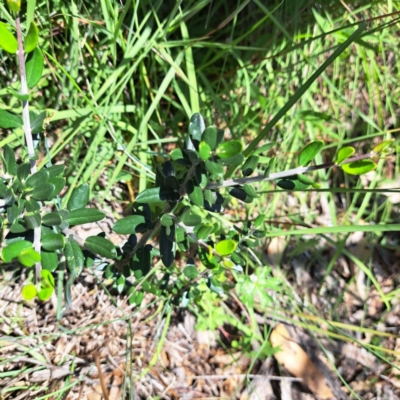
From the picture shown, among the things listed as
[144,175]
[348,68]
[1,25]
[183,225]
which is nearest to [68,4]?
[144,175]

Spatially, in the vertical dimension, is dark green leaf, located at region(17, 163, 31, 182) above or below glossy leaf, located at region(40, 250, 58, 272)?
above

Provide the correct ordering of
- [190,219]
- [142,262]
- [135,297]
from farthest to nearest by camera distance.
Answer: [135,297] < [142,262] < [190,219]

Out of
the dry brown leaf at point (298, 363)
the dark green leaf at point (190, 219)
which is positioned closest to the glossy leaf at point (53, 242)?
the dark green leaf at point (190, 219)

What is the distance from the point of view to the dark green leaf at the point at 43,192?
2.05 feet

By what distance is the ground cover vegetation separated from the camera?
696 millimetres

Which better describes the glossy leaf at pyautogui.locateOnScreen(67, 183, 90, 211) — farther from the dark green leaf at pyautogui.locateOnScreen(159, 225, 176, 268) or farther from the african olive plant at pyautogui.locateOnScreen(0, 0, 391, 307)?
the dark green leaf at pyautogui.locateOnScreen(159, 225, 176, 268)

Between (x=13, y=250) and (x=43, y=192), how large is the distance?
0.10 m

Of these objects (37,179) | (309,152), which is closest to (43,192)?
(37,179)

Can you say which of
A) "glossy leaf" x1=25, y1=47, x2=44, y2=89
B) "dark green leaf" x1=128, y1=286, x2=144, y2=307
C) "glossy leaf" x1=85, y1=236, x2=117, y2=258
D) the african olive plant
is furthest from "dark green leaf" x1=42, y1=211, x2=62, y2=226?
"dark green leaf" x1=128, y1=286, x2=144, y2=307

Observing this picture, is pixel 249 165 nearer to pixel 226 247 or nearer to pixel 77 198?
pixel 226 247

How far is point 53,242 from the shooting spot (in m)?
0.65

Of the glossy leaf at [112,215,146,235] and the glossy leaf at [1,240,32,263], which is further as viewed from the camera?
the glossy leaf at [112,215,146,235]

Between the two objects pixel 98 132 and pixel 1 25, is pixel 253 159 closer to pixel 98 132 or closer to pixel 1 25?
pixel 1 25

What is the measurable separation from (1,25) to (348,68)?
4.88 feet
